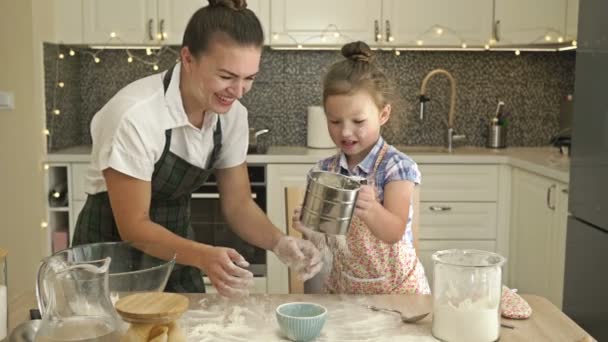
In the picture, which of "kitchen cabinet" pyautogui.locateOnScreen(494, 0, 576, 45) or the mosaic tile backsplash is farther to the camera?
the mosaic tile backsplash

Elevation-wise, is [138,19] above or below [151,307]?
above

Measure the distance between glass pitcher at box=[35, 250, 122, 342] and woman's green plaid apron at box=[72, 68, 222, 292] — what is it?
0.63 metres

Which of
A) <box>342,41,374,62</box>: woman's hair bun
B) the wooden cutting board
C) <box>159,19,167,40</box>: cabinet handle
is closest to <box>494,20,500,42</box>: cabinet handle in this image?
<box>159,19,167,40</box>: cabinet handle

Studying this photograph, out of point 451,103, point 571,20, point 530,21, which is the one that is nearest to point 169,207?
point 451,103

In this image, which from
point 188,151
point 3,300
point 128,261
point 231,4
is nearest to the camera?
point 3,300

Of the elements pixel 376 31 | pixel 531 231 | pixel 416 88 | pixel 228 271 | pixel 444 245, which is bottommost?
pixel 444 245

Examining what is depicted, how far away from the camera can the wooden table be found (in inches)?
46.8

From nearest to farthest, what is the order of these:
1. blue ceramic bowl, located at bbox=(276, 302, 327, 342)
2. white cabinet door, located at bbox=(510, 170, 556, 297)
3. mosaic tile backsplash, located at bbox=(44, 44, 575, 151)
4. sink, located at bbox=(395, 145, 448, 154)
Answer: blue ceramic bowl, located at bbox=(276, 302, 327, 342) → white cabinet door, located at bbox=(510, 170, 556, 297) → sink, located at bbox=(395, 145, 448, 154) → mosaic tile backsplash, located at bbox=(44, 44, 575, 151)

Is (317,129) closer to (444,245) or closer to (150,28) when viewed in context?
(444,245)

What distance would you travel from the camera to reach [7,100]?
9.96 feet

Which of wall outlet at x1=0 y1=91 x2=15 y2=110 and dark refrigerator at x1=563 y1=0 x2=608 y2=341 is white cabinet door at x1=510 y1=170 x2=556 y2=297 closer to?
dark refrigerator at x1=563 y1=0 x2=608 y2=341

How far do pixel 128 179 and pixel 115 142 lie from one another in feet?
0.27

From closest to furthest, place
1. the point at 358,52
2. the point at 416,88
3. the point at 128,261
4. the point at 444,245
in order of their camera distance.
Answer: the point at 128,261, the point at 358,52, the point at 444,245, the point at 416,88

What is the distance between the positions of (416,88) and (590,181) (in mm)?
1487
